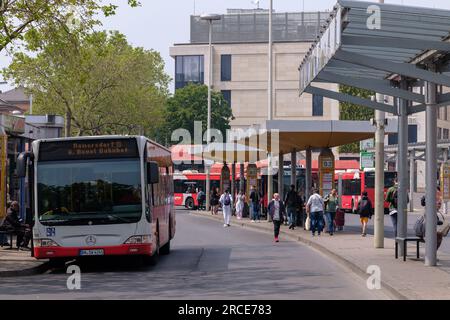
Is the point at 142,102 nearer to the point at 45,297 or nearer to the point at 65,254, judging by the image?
the point at 65,254

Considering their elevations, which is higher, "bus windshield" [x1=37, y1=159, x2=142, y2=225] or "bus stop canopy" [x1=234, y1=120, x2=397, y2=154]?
"bus stop canopy" [x1=234, y1=120, x2=397, y2=154]

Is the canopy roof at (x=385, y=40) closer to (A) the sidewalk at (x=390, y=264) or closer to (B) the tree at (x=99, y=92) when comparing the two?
(A) the sidewalk at (x=390, y=264)

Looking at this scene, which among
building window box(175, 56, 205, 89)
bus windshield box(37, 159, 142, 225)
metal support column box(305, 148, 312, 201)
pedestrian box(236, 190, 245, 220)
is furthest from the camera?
building window box(175, 56, 205, 89)

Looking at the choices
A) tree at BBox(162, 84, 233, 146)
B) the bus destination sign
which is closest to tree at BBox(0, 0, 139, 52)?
the bus destination sign

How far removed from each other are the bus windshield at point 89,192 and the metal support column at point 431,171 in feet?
19.5

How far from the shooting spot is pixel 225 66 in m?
100

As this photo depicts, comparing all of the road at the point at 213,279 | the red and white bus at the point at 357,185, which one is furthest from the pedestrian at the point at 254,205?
the road at the point at 213,279

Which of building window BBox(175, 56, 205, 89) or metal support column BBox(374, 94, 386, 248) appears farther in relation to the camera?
building window BBox(175, 56, 205, 89)

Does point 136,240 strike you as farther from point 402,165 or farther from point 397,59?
point 397,59

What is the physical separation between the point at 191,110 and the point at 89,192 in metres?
70.9

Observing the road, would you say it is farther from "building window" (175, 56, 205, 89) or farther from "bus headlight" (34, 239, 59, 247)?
"building window" (175, 56, 205, 89)

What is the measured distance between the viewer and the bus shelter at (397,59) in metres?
16.1

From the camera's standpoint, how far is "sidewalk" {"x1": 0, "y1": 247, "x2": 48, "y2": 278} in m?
19.5

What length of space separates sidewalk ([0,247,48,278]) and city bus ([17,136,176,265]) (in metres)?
0.49
